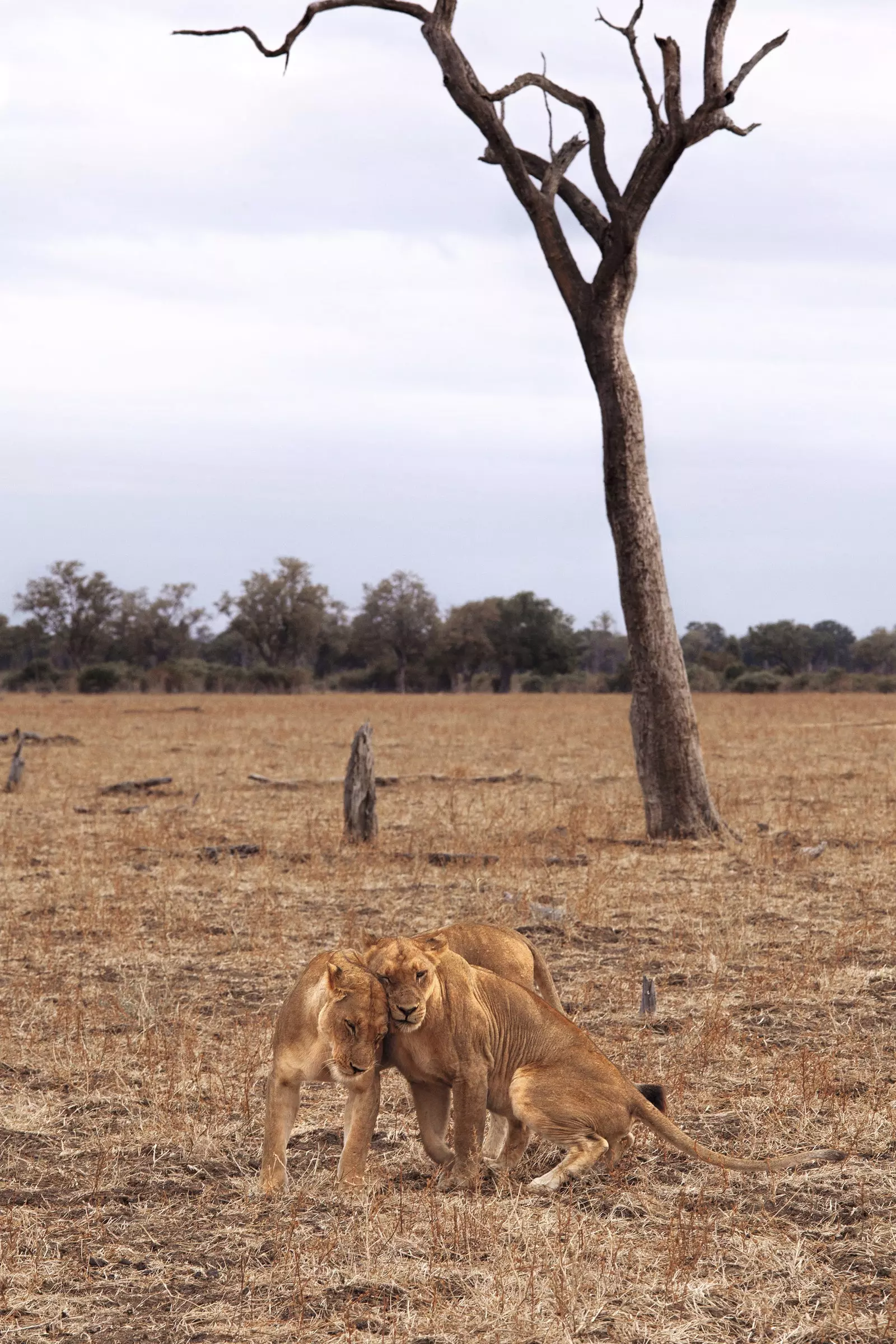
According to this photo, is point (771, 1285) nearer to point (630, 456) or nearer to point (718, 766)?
point (630, 456)

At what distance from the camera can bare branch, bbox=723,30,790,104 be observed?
15.2m

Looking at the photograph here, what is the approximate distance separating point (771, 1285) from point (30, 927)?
24.6 feet

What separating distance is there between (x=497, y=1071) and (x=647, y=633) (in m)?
9.95

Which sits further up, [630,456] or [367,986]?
[630,456]

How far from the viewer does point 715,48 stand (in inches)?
602

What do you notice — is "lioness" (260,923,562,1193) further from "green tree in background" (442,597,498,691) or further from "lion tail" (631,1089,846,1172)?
"green tree in background" (442,597,498,691)

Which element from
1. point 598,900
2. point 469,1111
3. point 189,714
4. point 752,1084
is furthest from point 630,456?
point 189,714

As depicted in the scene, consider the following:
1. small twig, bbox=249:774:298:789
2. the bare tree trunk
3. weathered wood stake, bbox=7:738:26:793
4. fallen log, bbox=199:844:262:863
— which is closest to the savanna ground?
fallen log, bbox=199:844:262:863

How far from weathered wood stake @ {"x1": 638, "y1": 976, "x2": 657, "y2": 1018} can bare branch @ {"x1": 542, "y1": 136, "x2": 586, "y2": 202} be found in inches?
416

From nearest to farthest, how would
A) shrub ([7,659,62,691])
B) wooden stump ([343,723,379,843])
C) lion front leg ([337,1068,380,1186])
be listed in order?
lion front leg ([337,1068,380,1186])
wooden stump ([343,723,379,843])
shrub ([7,659,62,691])

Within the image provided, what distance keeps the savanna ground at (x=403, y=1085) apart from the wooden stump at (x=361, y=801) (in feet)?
1.60

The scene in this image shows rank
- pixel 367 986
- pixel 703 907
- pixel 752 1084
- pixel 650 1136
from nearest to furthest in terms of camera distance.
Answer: pixel 367 986 → pixel 650 1136 → pixel 752 1084 → pixel 703 907

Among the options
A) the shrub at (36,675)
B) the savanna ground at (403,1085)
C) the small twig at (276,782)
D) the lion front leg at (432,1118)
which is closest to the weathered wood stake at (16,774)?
the savanna ground at (403,1085)

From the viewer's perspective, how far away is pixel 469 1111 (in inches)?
203
